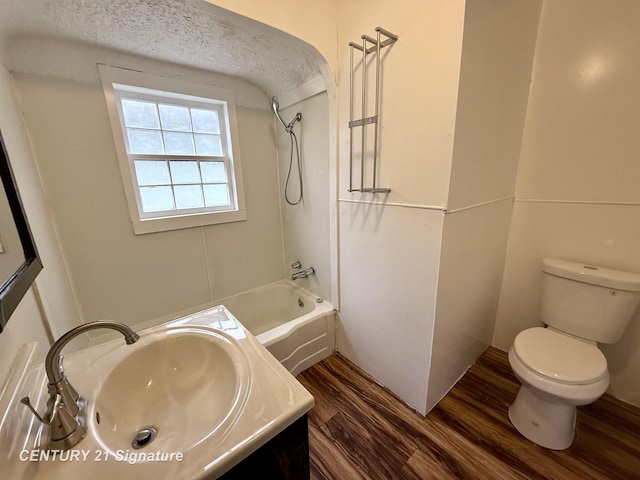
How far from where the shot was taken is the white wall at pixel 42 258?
772mm

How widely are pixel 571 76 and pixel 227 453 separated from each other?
7.34ft

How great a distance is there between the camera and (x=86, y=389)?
0.74m

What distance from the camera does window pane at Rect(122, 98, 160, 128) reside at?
170 cm

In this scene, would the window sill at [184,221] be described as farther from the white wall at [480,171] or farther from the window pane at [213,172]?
the white wall at [480,171]

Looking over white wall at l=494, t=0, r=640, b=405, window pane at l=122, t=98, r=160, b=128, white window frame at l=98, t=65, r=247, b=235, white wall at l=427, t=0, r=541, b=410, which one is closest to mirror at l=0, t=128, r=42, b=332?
white window frame at l=98, t=65, r=247, b=235

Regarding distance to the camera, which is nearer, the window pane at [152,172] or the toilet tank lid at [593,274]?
the toilet tank lid at [593,274]

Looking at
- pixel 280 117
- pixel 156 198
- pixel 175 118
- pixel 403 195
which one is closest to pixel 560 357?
pixel 403 195

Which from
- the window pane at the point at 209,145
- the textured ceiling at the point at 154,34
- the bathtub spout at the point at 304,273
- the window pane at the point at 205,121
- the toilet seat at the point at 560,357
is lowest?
Result: the toilet seat at the point at 560,357

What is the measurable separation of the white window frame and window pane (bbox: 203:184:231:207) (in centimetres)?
4

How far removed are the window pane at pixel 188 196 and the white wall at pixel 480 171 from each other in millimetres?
1797

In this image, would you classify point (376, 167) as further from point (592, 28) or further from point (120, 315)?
point (120, 315)

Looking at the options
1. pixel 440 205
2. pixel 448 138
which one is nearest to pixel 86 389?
pixel 440 205

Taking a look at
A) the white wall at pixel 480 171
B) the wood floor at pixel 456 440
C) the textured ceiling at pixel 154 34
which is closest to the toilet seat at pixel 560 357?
the white wall at pixel 480 171

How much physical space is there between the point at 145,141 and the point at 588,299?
2865 millimetres
